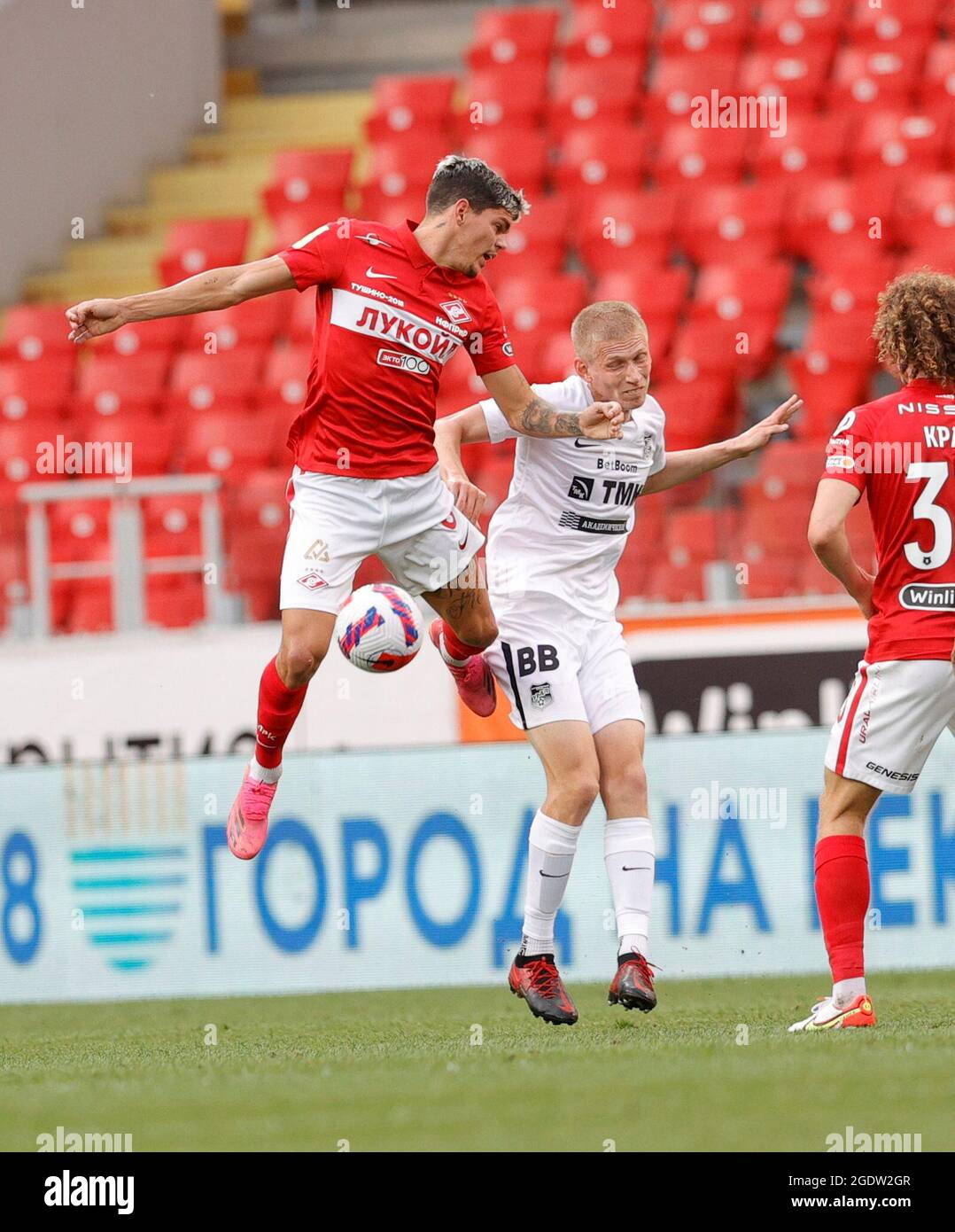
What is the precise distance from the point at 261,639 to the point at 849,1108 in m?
7.43

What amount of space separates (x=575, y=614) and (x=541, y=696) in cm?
34

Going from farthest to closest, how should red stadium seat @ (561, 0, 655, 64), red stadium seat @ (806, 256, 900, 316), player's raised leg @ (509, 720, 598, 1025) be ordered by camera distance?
red stadium seat @ (561, 0, 655, 64)
red stadium seat @ (806, 256, 900, 316)
player's raised leg @ (509, 720, 598, 1025)

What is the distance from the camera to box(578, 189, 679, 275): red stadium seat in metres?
14.1

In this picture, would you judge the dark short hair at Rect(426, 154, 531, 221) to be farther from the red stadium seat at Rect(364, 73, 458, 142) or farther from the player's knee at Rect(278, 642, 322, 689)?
the red stadium seat at Rect(364, 73, 458, 142)

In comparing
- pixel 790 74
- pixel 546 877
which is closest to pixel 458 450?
pixel 546 877

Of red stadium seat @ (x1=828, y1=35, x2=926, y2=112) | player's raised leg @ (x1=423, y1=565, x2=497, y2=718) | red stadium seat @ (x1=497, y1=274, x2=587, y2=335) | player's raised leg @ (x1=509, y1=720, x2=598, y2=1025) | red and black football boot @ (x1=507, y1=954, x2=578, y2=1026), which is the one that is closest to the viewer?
red and black football boot @ (x1=507, y1=954, x2=578, y2=1026)

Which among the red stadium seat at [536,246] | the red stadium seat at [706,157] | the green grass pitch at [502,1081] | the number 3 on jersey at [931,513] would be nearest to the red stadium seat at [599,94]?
the red stadium seat at [706,157]

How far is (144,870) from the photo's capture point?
10.0 m

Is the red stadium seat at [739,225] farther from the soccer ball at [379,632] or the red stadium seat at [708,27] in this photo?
the soccer ball at [379,632]

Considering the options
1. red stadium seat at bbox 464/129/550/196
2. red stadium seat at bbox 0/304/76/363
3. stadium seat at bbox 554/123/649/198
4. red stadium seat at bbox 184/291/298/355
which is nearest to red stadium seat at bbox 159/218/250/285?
red stadium seat at bbox 184/291/298/355

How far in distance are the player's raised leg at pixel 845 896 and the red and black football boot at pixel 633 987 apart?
452mm

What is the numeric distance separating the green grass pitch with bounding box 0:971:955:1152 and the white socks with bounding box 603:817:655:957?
375 millimetres
